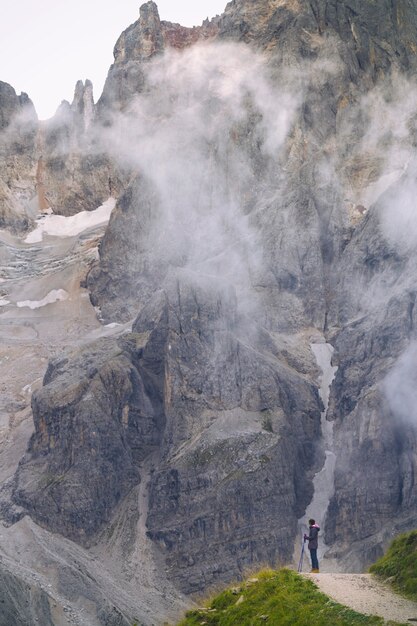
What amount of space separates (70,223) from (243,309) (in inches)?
2332

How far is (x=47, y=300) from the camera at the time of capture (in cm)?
12800

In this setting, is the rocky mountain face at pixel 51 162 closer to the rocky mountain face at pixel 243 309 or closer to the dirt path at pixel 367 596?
the rocky mountain face at pixel 243 309

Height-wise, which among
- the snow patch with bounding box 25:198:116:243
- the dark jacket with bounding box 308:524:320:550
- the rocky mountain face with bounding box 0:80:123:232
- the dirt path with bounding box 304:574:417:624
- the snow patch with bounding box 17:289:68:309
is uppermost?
the rocky mountain face with bounding box 0:80:123:232

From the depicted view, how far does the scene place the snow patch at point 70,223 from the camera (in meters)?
147

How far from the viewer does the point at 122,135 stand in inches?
5527

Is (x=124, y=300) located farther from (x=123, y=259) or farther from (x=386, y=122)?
(x=386, y=122)

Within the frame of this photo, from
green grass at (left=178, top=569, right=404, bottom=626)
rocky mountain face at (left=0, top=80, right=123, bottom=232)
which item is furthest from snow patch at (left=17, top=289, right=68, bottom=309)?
green grass at (left=178, top=569, right=404, bottom=626)

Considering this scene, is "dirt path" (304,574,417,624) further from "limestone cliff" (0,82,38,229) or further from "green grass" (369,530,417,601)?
"limestone cliff" (0,82,38,229)

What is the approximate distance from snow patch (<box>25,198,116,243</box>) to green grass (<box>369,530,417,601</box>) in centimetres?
11536

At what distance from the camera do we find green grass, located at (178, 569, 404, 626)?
29.0m

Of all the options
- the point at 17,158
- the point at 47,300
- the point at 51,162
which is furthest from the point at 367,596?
the point at 17,158

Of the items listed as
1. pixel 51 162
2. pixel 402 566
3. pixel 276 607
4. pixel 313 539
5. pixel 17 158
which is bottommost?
pixel 313 539

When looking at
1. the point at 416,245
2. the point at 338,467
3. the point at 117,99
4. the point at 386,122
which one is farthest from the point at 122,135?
the point at 338,467

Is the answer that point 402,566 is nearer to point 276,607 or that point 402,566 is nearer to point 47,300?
point 276,607
